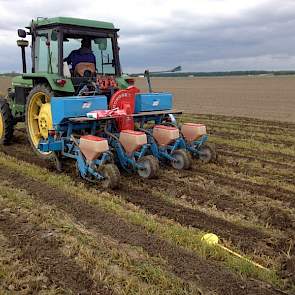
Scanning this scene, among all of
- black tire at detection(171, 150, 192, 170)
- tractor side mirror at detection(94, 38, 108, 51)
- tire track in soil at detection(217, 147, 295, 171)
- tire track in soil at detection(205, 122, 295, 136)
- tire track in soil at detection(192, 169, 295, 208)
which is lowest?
tire track in soil at detection(192, 169, 295, 208)

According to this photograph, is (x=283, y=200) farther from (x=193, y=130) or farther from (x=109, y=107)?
(x=109, y=107)

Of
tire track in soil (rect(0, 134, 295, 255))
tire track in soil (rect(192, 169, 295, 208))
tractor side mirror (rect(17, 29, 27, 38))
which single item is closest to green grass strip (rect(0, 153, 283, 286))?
tire track in soil (rect(0, 134, 295, 255))

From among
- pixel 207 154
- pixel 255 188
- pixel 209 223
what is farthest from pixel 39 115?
pixel 209 223

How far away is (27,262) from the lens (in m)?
3.82

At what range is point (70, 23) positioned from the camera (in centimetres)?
746

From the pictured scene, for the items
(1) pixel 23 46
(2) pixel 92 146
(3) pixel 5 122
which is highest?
(1) pixel 23 46

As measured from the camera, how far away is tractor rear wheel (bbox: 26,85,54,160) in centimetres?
734

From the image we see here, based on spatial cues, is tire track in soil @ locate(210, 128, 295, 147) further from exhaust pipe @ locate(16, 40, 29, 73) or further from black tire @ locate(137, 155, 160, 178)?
exhaust pipe @ locate(16, 40, 29, 73)

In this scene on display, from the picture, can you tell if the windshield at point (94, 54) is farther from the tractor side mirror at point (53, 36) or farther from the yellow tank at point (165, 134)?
the yellow tank at point (165, 134)

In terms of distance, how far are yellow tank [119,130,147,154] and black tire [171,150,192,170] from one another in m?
0.82

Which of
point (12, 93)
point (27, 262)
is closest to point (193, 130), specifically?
point (12, 93)

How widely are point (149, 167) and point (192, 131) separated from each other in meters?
1.44

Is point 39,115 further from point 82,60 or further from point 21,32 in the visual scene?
point 21,32

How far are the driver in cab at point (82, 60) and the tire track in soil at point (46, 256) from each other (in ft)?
11.8
